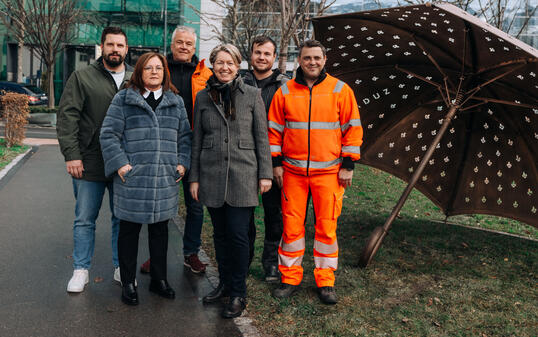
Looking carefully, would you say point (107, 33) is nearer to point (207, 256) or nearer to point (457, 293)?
point (207, 256)

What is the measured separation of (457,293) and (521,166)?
1877mm

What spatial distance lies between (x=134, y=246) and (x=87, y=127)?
1.09 m

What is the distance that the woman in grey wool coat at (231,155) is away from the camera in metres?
3.94

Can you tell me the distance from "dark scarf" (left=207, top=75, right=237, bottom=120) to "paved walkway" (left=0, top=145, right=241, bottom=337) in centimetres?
167

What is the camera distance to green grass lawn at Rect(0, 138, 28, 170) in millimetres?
10941

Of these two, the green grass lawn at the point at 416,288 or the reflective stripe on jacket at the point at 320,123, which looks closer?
the green grass lawn at the point at 416,288

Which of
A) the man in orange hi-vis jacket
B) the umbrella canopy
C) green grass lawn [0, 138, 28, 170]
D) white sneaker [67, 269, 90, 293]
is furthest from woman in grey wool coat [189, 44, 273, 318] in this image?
green grass lawn [0, 138, 28, 170]

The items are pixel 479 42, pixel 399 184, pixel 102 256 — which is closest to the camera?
pixel 479 42

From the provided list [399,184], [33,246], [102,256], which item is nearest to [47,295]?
[102,256]

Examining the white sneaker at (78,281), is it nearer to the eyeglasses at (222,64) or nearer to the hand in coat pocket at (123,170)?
the hand in coat pocket at (123,170)

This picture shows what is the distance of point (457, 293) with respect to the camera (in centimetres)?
470

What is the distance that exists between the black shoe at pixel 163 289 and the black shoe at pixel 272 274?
919 mm

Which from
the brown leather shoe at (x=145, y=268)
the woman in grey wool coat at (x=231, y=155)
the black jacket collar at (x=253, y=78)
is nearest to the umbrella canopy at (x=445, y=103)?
the black jacket collar at (x=253, y=78)

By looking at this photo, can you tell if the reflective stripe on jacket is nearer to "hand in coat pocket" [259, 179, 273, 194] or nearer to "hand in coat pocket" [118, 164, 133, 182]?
"hand in coat pocket" [259, 179, 273, 194]
